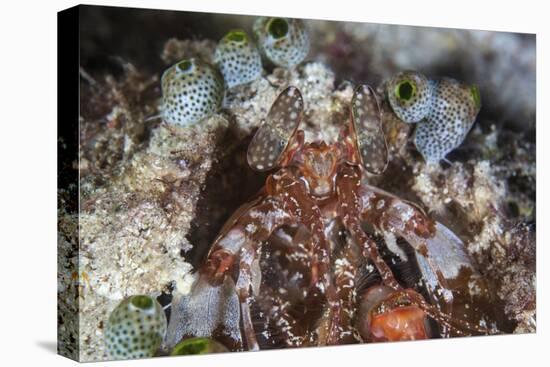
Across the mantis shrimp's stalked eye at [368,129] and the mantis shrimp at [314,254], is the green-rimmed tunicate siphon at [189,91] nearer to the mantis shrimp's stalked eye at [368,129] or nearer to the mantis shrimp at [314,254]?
the mantis shrimp at [314,254]

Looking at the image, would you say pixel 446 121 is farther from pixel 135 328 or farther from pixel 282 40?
pixel 135 328

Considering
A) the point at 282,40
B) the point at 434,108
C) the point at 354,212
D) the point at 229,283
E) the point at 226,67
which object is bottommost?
the point at 229,283

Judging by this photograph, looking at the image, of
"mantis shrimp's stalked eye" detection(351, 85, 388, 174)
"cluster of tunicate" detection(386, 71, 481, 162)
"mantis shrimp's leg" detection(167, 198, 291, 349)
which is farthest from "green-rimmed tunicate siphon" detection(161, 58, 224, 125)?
"cluster of tunicate" detection(386, 71, 481, 162)

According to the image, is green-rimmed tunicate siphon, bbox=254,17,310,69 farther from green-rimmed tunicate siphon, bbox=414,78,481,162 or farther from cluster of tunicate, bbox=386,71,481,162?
green-rimmed tunicate siphon, bbox=414,78,481,162

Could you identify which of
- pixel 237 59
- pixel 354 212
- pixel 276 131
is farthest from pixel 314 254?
pixel 237 59

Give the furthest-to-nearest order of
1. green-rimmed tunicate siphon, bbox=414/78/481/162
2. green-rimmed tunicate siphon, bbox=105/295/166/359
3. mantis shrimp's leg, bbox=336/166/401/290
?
green-rimmed tunicate siphon, bbox=414/78/481/162 < mantis shrimp's leg, bbox=336/166/401/290 < green-rimmed tunicate siphon, bbox=105/295/166/359

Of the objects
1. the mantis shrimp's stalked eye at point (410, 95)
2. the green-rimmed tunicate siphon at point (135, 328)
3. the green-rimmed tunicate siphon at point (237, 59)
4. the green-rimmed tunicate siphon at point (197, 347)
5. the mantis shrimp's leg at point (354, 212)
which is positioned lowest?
the green-rimmed tunicate siphon at point (197, 347)

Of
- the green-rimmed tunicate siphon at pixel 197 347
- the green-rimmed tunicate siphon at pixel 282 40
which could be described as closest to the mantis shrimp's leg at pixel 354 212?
the green-rimmed tunicate siphon at pixel 282 40
